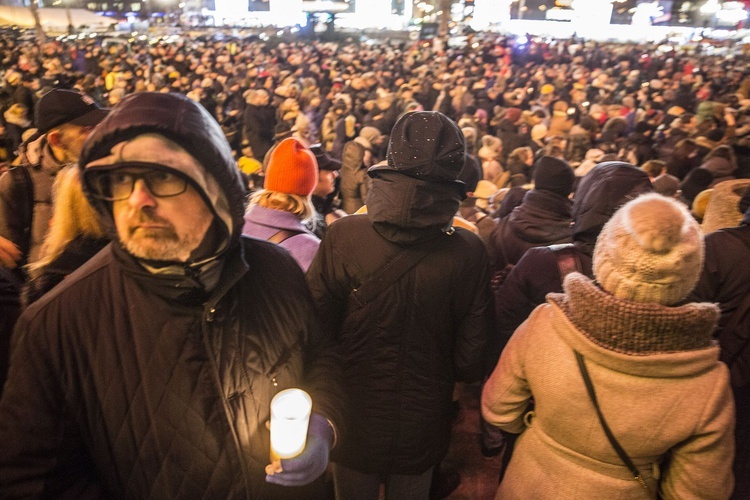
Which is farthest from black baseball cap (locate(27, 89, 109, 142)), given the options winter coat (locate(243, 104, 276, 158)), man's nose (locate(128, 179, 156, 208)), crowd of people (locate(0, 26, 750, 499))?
winter coat (locate(243, 104, 276, 158))

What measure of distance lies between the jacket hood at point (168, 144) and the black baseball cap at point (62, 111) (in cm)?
164

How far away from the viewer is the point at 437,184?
6.05 feet

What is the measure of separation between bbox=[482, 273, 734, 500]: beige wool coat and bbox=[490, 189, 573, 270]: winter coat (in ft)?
4.55

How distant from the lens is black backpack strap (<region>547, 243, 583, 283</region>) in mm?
2254

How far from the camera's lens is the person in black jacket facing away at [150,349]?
1156 mm

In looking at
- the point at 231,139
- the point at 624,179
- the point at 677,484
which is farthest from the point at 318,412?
the point at 231,139

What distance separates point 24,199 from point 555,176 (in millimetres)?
3103

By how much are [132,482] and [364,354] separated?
986 millimetres

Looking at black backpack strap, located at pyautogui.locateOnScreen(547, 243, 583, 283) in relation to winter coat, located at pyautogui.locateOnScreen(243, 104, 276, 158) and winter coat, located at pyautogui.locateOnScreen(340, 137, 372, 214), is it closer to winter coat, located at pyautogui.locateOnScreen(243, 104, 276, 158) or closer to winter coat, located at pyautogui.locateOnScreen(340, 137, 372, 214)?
winter coat, located at pyautogui.locateOnScreen(340, 137, 372, 214)

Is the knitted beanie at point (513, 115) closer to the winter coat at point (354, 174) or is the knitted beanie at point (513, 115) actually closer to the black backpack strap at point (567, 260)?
the winter coat at point (354, 174)

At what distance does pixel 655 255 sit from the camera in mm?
1328

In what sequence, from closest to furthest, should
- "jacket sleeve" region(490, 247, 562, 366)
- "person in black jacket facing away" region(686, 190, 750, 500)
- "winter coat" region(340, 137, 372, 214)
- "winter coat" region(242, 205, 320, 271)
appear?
"person in black jacket facing away" region(686, 190, 750, 500) < "jacket sleeve" region(490, 247, 562, 366) < "winter coat" region(242, 205, 320, 271) < "winter coat" region(340, 137, 372, 214)

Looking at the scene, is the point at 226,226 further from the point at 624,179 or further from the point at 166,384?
the point at 624,179

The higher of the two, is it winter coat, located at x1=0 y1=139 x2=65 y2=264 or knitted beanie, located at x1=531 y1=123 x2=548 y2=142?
winter coat, located at x1=0 y1=139 x2=65 y2=264
